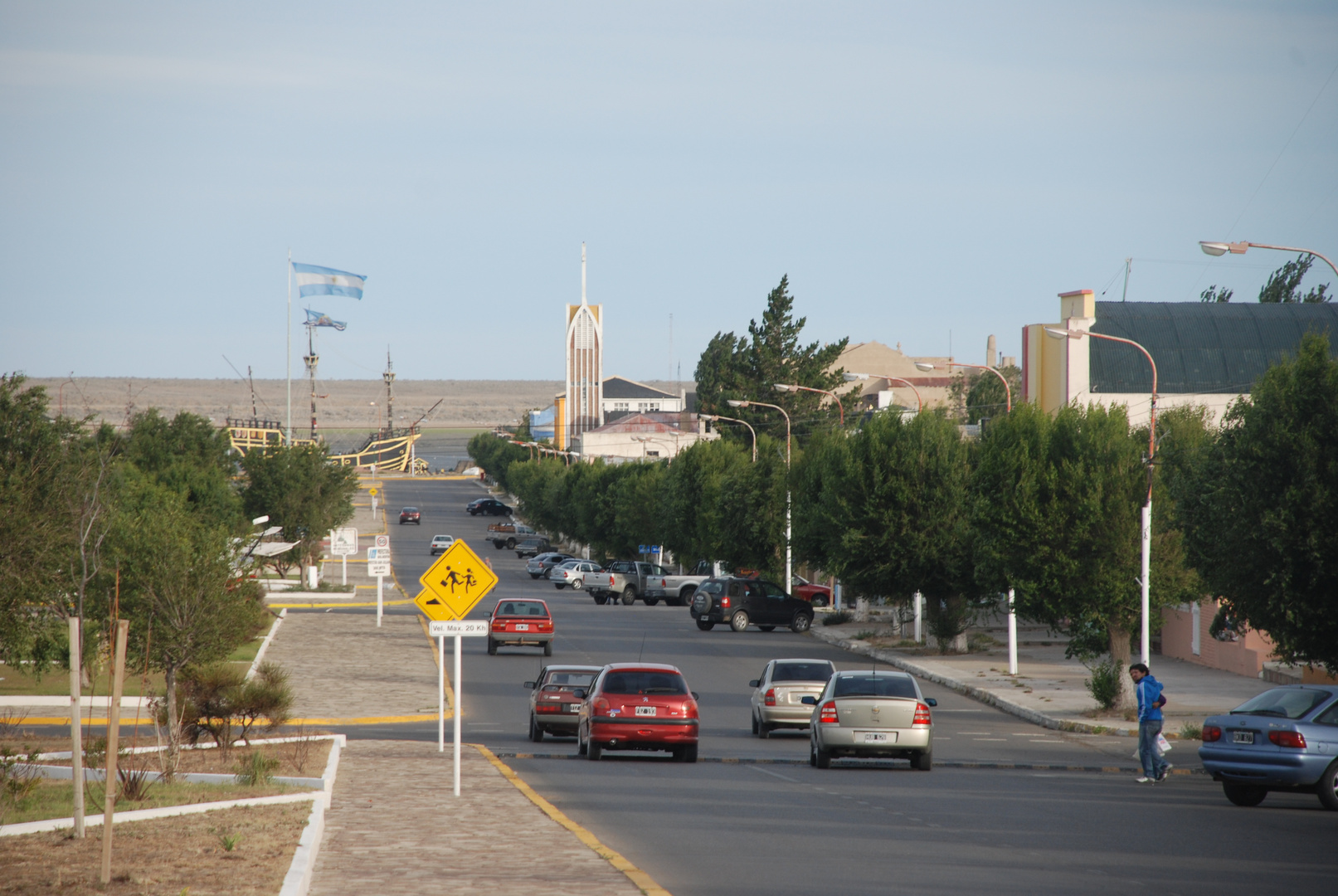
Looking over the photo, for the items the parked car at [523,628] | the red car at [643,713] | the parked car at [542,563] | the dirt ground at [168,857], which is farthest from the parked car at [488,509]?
the dirt ground at [168,857]

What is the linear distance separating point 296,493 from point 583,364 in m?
103

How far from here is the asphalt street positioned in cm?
1123

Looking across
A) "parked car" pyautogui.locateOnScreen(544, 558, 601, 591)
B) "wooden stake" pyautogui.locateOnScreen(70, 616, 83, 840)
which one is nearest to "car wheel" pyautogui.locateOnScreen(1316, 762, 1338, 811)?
"wooden stake" pyautogui.locateOnScreen(70, 616, 83, 840)

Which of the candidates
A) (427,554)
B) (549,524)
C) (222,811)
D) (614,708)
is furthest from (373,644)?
(549,524)

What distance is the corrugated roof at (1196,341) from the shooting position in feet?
178

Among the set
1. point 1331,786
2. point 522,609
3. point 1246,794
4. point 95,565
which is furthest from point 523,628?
point 1331,786

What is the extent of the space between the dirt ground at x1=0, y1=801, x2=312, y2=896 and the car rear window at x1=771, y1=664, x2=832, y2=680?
41.1 feet

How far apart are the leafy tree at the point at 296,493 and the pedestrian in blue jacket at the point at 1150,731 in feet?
168

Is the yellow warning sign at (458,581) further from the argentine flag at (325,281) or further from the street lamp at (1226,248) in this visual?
the argentine flag at (325,281)

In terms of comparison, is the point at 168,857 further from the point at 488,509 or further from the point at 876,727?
the point at 488,509

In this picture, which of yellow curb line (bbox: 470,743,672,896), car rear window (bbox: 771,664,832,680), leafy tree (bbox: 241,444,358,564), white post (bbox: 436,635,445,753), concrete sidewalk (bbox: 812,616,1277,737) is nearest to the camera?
yellow curb line (bbox: 470,743,672,896)

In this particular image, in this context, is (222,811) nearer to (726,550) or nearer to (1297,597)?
(1297,597)

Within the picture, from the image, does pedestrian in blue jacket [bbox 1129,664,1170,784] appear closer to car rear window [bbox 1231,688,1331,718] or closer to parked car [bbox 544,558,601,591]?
car rear window [bbox 1231,688,1331,718]

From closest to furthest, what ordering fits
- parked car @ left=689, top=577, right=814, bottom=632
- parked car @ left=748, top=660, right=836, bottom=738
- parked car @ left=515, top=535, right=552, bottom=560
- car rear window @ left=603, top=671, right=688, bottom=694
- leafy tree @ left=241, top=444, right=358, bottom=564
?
car rear window @ left=603, top=671, right=688, bottom=694 < parked car @ left=748, top=660, right=836, bottom=738 < parked car @ left=689, top=577, right=814, bottom=632 < leafy tree @ left=241, top=444, right=358, bottom=564 < parked car @ left=515, top=535, right=552, bottom=560
